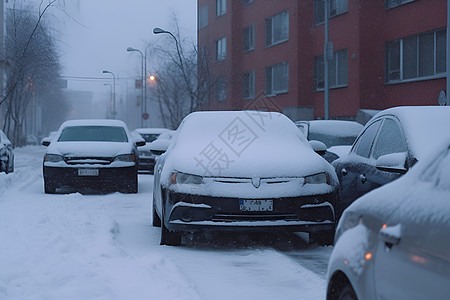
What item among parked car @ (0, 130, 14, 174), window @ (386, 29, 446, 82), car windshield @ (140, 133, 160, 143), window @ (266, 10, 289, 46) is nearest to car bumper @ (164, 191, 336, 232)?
parked car @ (0, 130, 14, 174)

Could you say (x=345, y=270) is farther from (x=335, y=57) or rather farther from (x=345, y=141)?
(x=335, y=57)

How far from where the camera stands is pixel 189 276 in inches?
225

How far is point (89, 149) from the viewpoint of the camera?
13.1m

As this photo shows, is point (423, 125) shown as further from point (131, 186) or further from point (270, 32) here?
point (270, 32)

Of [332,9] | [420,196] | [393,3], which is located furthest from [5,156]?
[332,9]

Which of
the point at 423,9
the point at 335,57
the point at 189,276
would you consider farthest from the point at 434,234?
the point at 335,57

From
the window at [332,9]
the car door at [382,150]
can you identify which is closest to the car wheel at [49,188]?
the car door at [382,150]

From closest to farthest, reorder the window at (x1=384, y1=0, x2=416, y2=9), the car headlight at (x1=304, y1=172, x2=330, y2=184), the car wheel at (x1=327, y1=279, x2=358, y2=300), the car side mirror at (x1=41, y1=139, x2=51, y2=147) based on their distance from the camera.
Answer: the car wheel at (x1=327, y1=279, x2=358, y2=300), the car headlight at (x1=304, y1=172, x2=330, y2=184), the car side mirror at (x1=41, y1=139, x2=51, y2=147), the window at (x1=384, y1=0, x2=416, y2=9)

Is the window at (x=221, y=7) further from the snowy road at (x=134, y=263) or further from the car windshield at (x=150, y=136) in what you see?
the snowy road at (x=134, y=263)

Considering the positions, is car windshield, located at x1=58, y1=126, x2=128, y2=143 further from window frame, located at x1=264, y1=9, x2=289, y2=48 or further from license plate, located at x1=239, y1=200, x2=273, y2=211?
window frame, located at x1=264, y1=9, x2=289, y2=48

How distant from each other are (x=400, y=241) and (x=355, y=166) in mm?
4179

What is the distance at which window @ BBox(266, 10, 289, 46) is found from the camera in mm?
33597

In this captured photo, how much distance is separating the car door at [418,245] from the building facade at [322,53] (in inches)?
811

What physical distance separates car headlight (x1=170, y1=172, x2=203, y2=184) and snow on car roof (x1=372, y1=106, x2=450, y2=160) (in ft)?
7.01
